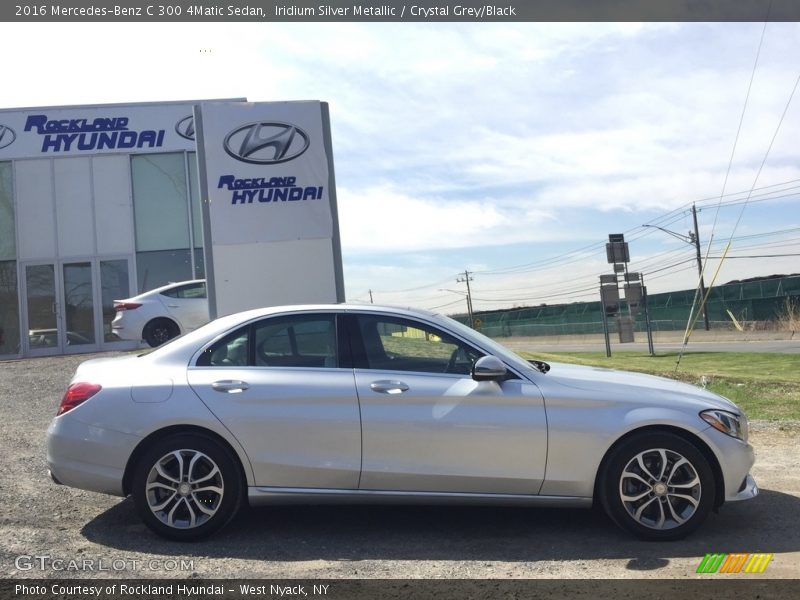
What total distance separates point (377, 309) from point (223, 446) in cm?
144

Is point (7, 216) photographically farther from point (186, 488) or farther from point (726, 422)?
point (726, 422)

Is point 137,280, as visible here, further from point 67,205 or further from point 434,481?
point 434,481

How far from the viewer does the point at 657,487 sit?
208 inches

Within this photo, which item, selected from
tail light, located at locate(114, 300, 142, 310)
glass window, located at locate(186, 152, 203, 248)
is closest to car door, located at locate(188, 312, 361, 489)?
tail light, located at locate(114, 300, 142, 310)

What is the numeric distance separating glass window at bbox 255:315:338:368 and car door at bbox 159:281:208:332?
31.7 feet

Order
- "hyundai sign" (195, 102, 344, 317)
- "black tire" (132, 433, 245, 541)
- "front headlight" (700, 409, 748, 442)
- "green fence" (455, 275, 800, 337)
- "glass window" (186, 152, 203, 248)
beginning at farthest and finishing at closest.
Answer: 1. "green fence" (455, 275, 800, 337)
2. "glass window" (186, 152, 203, 248)
3. "hyundai sign" (195, 102, 344, 317)
4. "front headlight" (700, 409, 748, 442)
5. "black tire" (132, 433, 245, 541)

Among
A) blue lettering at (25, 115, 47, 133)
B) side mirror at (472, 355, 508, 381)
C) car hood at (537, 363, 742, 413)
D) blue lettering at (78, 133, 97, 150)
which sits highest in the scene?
blue lettering at (25, 115, 47, 133)

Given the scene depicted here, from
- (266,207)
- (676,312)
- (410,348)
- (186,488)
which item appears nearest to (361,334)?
(410,348)

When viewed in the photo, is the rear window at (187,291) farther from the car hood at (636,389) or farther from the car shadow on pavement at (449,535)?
the car hood at (636,389)

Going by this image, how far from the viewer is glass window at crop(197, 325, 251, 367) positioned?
5559 millimetres

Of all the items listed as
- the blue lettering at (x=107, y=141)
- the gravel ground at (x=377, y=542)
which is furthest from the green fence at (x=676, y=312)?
the gravel ground at (x=377, y=542)

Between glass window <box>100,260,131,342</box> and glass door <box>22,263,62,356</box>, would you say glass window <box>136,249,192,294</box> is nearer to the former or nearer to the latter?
glass window <box>100,260,131,342</box>

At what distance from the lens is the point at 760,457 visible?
25.6 ft

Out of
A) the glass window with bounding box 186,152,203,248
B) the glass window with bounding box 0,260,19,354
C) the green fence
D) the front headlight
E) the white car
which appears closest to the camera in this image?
the front headlight
